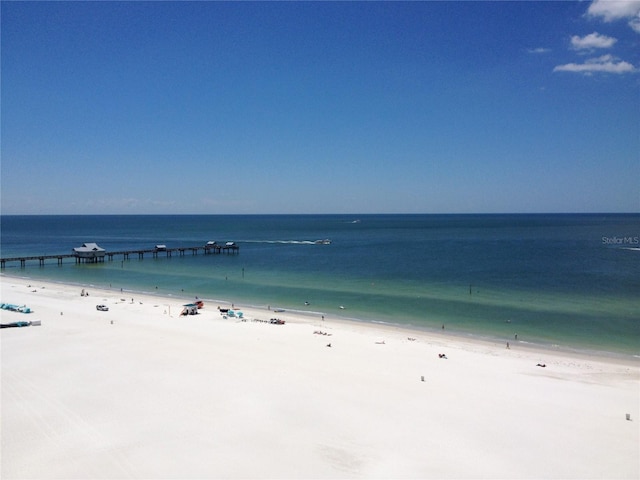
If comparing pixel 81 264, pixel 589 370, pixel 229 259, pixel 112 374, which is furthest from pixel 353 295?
pixel 81 264

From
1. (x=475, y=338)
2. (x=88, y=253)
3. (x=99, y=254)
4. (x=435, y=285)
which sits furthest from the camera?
(x=99, y=254)

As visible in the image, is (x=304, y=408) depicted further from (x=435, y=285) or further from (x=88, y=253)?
(x=88, y=253)

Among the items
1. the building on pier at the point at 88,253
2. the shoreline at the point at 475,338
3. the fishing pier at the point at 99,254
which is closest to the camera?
the shoreline at the point at 475,338

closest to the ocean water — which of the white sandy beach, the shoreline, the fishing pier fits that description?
the shoreline

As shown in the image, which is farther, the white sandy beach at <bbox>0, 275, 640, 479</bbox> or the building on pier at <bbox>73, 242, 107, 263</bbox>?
the building on pier at <bbox>73, 242, 107, 263</bbox>

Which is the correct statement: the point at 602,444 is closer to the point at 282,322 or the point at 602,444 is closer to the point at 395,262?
the point at 282,322
